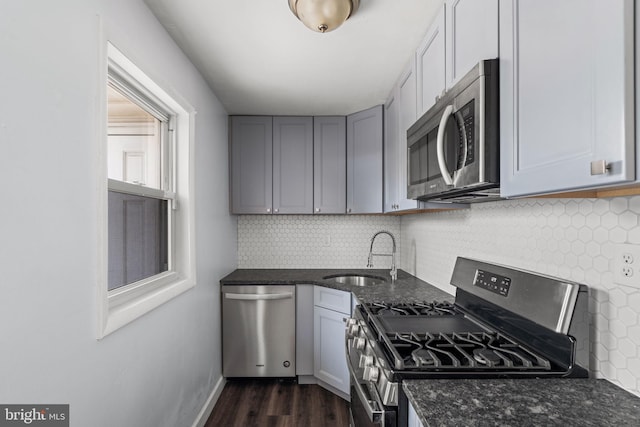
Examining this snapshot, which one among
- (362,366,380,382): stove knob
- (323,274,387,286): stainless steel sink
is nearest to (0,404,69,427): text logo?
(362,366,380,382): stove knob

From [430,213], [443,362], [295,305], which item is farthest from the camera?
[295,305]

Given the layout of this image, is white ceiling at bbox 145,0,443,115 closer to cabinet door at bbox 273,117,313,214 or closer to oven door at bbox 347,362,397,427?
cabinet door at bbox 273,117,313,214

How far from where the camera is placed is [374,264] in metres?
3.38

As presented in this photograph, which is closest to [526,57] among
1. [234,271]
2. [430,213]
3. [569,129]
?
[569,129]

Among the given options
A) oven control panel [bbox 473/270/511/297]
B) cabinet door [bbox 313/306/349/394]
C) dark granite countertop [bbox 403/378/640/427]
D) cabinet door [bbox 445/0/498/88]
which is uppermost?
cabinet door [bbox 445/0/498/88]

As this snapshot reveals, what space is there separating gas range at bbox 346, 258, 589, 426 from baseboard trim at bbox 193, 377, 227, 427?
1.16 m

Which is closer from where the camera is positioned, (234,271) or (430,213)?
(430,213)

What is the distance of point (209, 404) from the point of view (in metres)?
2.46

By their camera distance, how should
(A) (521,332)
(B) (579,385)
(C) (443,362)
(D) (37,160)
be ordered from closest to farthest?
(D) (37,160)
(B) (579,385)
(C) (443,362)
(A) (521,332)

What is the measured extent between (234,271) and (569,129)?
293 cm

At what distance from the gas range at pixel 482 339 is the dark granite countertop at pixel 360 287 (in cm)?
40

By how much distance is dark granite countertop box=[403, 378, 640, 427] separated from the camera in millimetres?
833

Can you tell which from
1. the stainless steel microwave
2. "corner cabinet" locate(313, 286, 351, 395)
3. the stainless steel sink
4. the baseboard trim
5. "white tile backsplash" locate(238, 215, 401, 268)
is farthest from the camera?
"white tile backsplash" locate(238, 215, 401, 268)

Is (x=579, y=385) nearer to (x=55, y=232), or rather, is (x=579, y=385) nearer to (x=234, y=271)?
(x=55, y=232)
